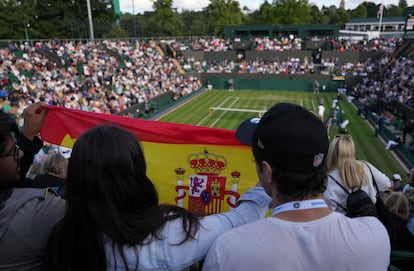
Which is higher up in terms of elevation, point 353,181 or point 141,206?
point 141,206

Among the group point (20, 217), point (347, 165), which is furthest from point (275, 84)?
point (20, 217)

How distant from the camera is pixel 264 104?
2773 centimetres

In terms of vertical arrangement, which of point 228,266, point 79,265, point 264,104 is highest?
point 228,266

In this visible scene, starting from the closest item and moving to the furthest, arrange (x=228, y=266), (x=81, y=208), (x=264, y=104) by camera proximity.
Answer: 1. (x=228, y=266)
2. (x=81, y=208)
3. (x=264, y=104)

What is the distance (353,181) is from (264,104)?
25.1 metres

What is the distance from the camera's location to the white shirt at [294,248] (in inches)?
57.8

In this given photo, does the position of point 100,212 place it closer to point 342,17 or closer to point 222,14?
point 222,14

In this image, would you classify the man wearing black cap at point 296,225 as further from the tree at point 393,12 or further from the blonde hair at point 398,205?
the tree at point 393,12

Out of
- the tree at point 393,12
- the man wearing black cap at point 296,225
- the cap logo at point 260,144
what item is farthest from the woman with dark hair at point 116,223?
the tree at point 393,12

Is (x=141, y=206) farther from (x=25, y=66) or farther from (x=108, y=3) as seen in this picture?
(x=108, y=3)

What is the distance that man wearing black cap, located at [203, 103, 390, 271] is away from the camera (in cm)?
148

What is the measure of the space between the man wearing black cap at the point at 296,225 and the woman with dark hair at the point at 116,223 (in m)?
0.21

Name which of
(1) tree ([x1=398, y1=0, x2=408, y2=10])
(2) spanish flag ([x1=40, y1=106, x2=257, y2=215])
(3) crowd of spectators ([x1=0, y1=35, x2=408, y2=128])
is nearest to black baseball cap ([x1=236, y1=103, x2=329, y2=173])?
(2) spanish flag ([x1=40, y1=106, x2=257, y2=215])

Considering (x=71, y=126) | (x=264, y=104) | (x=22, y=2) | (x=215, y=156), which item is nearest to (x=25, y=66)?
(x=264, y=104)
